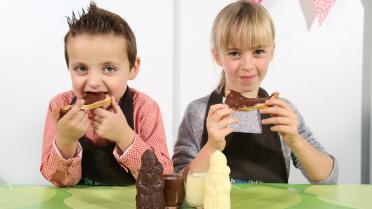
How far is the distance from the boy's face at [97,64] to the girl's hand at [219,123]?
42cm

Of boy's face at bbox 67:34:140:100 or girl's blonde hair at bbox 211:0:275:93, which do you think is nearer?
boy's face at bbox 67:34:140:100

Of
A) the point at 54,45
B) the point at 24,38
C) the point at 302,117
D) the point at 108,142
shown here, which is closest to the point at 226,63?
the point at 302,117

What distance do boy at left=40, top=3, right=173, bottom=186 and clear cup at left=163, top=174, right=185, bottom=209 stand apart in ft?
1.56

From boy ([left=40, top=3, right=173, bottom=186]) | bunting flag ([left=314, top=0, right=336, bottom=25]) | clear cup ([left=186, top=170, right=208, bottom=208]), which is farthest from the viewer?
bunting flag ([left=314, top=0, right=336, bottom=25])

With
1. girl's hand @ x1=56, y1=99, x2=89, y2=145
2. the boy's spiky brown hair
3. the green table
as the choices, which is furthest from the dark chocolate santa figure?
the boy's spiky brown hair

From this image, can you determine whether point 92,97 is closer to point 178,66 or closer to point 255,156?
point 178,66

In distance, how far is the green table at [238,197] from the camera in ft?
4.53

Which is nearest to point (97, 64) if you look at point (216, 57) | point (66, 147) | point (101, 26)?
point (101, 26)

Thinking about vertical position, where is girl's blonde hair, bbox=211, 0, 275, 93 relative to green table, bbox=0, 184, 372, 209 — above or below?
above

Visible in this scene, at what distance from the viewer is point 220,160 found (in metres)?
1.23

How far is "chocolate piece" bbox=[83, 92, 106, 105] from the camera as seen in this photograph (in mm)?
1776

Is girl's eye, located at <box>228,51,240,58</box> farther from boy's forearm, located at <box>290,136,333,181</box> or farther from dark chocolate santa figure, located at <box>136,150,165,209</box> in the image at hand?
dark chocolate santa figure, located at <box>136,150,165,209</box>

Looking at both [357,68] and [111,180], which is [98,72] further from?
[357,68]

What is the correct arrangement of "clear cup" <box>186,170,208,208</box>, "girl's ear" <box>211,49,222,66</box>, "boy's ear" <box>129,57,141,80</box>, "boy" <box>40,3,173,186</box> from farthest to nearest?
1. "girl's ear" <box>211,49,222,66</box>
2. "boy's ear" <box>129,57,141,80</box>
3. "boy" <box>40,3,173,186</box>
4. "clear cup" <box>186,170,208,208</box>
